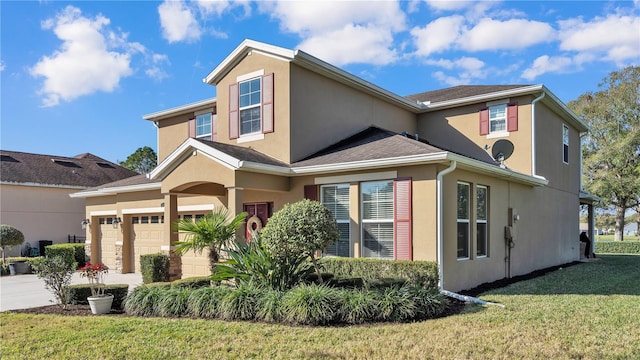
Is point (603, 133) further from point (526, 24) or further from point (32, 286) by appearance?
point (32, 286)

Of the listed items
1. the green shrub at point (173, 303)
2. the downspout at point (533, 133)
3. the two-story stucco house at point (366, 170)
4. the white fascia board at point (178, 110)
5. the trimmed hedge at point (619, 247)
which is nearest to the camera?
the green shrub at point (173, 303)

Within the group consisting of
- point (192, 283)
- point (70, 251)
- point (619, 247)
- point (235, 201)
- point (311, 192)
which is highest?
point (311, 192)

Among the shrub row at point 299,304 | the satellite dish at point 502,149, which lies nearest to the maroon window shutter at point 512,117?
the satellite dish at point 502,149

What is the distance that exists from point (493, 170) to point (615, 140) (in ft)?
85.1

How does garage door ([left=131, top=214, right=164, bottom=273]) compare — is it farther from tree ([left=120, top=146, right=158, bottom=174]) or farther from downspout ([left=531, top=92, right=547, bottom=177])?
tree ([left=120, top=146, right=158, bottom=174])

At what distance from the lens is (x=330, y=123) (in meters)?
13.3

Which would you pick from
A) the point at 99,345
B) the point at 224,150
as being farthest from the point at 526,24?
the point at 99,345

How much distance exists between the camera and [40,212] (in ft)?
77.9

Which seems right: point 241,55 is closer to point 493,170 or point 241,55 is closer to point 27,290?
point 493,170

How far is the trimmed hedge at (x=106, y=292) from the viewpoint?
907cm

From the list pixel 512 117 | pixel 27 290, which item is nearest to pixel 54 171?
pixel 27 290

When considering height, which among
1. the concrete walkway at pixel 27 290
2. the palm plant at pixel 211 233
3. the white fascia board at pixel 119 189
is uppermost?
the white fascia board at pixel 119 189

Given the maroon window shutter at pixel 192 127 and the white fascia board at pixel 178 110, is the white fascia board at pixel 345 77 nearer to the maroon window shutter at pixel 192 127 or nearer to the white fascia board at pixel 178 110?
the white fascia board at pixel 178 110

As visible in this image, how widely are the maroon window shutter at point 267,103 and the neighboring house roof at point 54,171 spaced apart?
56.6 feet
